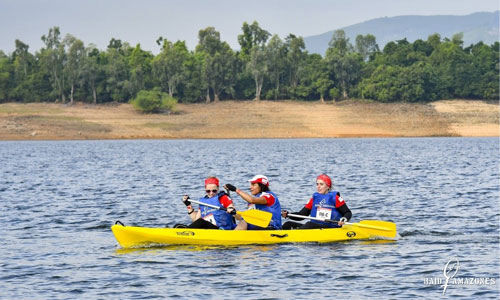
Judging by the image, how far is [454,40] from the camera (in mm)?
150750

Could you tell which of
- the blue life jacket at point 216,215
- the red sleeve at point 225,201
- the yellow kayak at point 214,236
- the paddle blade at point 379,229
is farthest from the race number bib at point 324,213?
the red sleeve at point 225,201

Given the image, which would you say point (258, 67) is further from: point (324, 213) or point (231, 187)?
point (231, 187)

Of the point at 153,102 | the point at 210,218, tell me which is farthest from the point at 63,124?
the point at 210,218

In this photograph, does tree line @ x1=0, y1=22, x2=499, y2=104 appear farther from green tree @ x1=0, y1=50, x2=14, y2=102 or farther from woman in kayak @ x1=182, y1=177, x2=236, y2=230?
woman in kayak @ x1=182, y1=177, x2=236, y2=230

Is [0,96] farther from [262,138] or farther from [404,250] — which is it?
[404,250]

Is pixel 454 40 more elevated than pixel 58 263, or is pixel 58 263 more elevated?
pixel 454 40

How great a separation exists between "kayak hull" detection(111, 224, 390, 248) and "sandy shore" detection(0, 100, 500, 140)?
96.3 metres

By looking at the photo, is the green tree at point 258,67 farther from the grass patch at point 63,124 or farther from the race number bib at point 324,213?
the race number bib at point 324,213

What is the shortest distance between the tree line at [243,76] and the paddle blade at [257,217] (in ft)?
363

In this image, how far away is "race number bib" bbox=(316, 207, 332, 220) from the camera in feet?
73.6

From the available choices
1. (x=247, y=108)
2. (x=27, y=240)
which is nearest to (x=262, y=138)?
(x=247, y=108)

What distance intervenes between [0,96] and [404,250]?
11837 cm

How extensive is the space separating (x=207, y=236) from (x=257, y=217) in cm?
138

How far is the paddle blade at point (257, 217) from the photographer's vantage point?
21.5m
